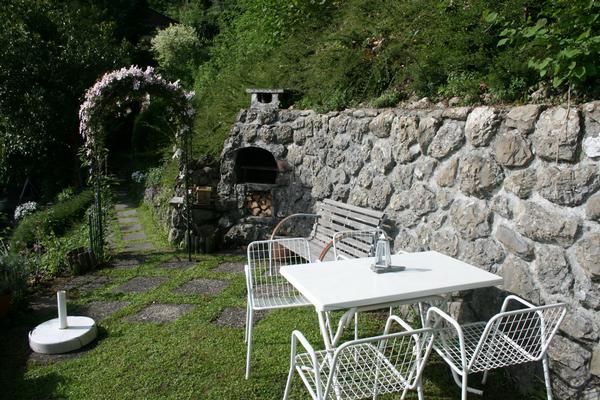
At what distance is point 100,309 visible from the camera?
5172 millimetres

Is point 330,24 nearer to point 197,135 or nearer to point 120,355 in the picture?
point 197,135

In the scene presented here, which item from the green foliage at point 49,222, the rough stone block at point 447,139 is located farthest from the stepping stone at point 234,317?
the green foliage at point 49,222

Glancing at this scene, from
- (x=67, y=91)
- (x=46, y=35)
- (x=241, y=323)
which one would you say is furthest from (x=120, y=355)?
(x=46, y=35)

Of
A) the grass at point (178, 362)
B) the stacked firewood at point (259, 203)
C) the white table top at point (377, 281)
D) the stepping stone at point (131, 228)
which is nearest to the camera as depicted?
the white table top at point (377, 281)

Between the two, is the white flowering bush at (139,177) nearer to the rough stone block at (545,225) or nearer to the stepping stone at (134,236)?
the stepping stone at (134,236)

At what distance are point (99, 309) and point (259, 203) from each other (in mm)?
2827

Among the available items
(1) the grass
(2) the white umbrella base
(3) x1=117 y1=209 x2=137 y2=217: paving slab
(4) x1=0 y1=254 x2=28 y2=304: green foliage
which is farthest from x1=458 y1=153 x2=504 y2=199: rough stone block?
(3) x1=117 y1=209 x2=137 y2=217: paving slab

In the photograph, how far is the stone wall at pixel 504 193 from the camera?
309cm

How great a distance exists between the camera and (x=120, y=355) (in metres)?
4.13

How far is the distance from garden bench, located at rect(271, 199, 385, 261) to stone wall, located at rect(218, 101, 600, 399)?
0.18 metres

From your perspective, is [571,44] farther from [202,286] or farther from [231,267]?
[231,267]

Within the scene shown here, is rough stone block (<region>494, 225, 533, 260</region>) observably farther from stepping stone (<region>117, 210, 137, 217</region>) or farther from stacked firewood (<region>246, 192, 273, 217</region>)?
stepping stone (<region>117, 210, 137, 217</region>)

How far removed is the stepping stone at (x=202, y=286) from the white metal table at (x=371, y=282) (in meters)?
2.28

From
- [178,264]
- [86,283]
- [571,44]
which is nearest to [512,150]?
[571,44]
